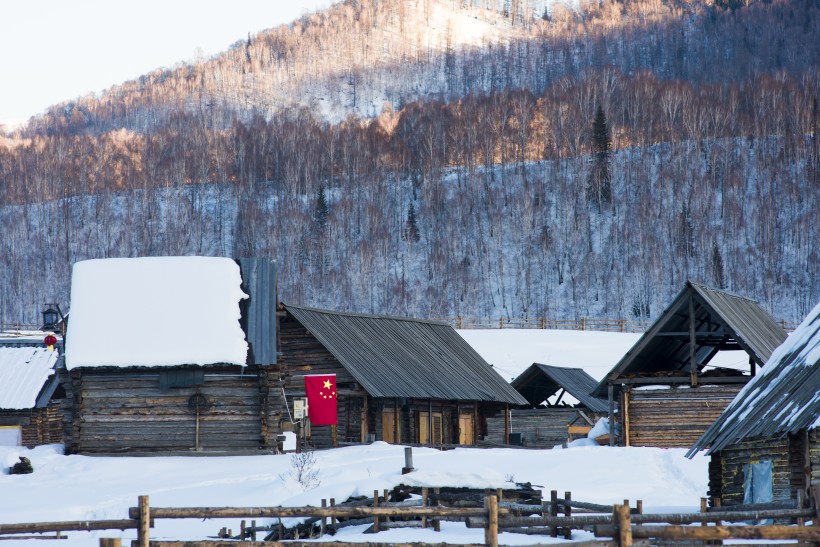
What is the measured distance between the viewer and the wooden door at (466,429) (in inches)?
1676

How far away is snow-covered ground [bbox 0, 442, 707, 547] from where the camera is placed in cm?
2452

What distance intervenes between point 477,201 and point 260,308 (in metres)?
71.4

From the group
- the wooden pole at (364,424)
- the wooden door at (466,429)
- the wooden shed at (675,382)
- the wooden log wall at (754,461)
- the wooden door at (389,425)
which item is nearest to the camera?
the wooden log wall at (754,461)

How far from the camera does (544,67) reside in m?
182

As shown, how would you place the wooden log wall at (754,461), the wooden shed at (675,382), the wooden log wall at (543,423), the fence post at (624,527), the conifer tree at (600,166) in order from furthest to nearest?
the conifer tree at (600,166) < the wooden log wall at (543,423) < the wooden shed at (675,382) < the wooden log wall at (754,461) < the fence post at (624,527)

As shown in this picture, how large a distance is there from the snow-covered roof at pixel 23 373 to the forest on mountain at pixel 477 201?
51999 millimetres

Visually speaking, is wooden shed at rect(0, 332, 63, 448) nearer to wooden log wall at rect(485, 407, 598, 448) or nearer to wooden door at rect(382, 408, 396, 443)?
wooden door at rect(382, 408, 396, 443)

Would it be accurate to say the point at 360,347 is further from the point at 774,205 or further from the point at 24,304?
the point at 24,304

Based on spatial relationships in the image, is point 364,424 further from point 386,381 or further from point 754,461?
point 754,461

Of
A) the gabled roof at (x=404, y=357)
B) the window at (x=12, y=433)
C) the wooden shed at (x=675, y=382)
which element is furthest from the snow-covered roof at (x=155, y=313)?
the wooden shed at (x=675, y=382)

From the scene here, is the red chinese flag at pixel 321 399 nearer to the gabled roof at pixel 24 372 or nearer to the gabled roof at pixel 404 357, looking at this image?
the gabled roof at pixel 404 357

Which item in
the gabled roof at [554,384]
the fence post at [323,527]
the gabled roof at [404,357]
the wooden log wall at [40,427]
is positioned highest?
the gabled roof at [404,357]

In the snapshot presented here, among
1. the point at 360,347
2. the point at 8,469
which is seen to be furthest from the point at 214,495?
the point at 360,347

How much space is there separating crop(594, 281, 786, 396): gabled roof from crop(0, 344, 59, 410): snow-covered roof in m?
21.4
